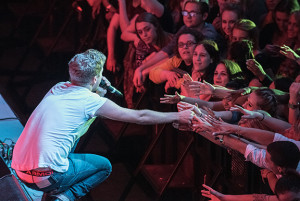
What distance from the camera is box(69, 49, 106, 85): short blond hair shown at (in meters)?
3.33

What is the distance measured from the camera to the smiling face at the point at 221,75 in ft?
12.8

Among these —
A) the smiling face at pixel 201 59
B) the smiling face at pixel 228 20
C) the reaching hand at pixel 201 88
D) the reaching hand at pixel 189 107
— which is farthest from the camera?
the smiling face at pixel 228 20

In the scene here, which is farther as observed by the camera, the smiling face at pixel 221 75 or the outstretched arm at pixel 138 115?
the smiling face at pixel 221 75

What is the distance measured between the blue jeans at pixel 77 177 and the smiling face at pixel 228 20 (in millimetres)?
Result: 1743

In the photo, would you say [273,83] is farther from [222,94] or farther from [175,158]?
[175,158]

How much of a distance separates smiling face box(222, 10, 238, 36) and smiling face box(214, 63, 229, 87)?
2.16 feet

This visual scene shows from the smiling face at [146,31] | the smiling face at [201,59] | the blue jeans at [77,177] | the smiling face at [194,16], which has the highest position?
the smiling face at [194,16]

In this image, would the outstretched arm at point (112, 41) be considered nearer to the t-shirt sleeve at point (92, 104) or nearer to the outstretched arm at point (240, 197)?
the t-shirt sleeve at point (92, 104)

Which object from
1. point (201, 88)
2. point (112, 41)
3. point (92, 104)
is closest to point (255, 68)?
point (201, 88)

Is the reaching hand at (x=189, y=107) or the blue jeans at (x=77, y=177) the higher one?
the reaching hand at (x=189, y=107)

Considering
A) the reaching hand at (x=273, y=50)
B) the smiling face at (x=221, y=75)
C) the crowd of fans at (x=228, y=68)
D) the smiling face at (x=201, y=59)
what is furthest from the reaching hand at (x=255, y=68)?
the reaching hand at (x=273, y=50)

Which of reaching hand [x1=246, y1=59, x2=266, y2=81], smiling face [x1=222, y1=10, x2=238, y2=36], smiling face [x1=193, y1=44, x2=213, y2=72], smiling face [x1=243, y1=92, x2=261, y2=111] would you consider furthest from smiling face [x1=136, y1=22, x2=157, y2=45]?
smiling face [x1=243, y1=92, x2=261, y2=111]

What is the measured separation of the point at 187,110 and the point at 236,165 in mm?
524

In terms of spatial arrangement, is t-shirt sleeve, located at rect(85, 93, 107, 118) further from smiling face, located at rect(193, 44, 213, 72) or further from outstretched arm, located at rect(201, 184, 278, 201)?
smiling face, located at rect(193, 44, 213, 72)
